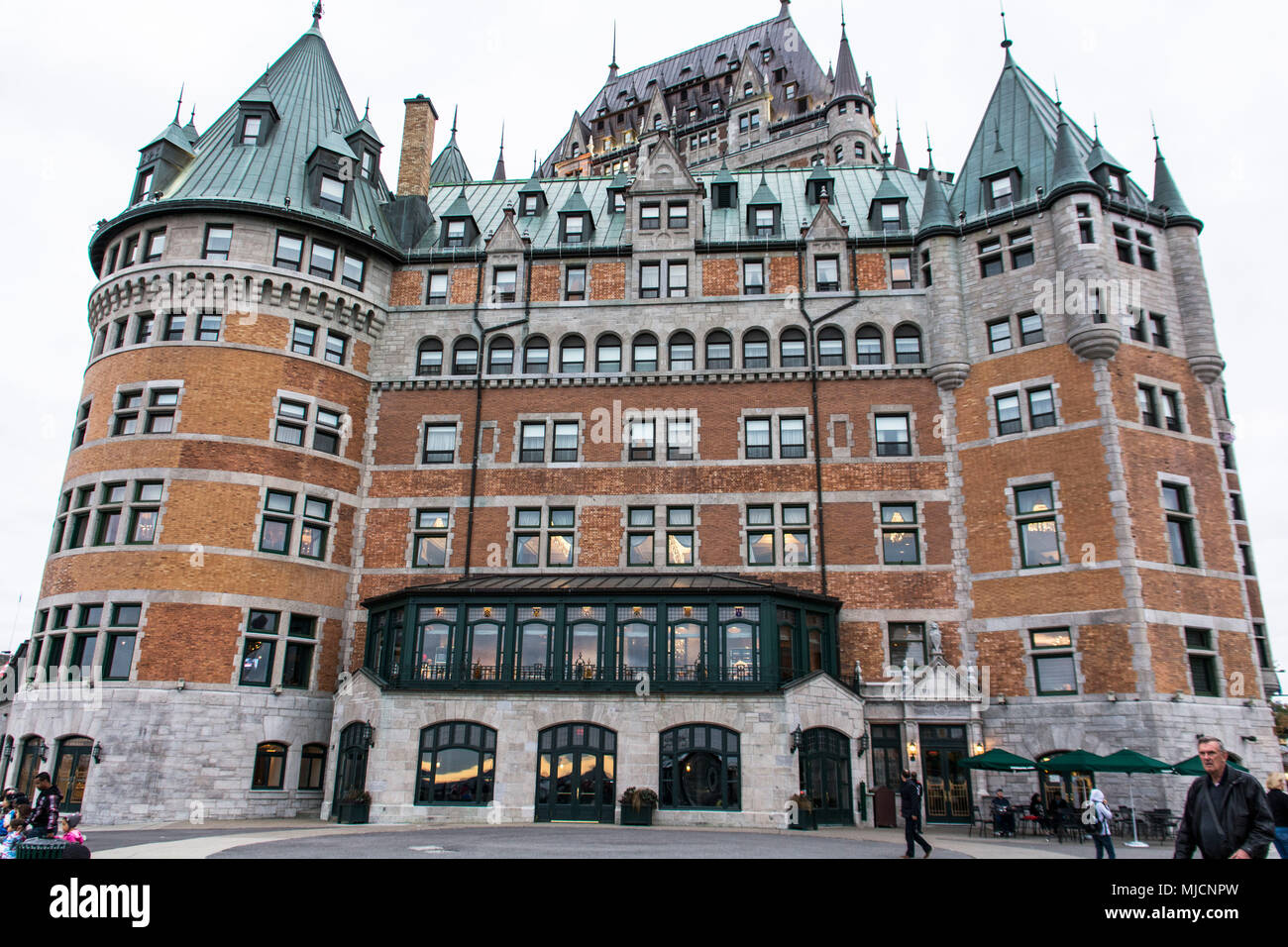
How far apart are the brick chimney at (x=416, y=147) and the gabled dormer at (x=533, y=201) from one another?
4659 mm

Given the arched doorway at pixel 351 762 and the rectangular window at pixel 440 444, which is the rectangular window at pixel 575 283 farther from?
the arched doorway at pixel 351 762

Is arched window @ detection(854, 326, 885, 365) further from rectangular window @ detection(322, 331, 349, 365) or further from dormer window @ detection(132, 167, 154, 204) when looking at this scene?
dormer window @ detection(132, 167, 154, 204)

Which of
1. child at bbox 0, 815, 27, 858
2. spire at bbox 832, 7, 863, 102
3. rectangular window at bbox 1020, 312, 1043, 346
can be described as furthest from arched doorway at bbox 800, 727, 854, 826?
spire at bbox 832, 7, 863, 102

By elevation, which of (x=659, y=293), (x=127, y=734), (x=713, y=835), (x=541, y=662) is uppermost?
(x=659, y=293)

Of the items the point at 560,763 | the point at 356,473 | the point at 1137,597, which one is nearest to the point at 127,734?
the point at 356,473

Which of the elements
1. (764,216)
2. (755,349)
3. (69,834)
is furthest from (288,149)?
(69,834)

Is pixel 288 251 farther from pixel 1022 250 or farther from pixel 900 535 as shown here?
pixel 1022 250

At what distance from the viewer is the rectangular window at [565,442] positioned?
1425 inches

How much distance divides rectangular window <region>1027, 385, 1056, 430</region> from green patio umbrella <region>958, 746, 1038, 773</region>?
12.3 metres

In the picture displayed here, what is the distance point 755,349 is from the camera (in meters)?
37.1

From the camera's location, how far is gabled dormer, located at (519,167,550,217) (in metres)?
43.0
